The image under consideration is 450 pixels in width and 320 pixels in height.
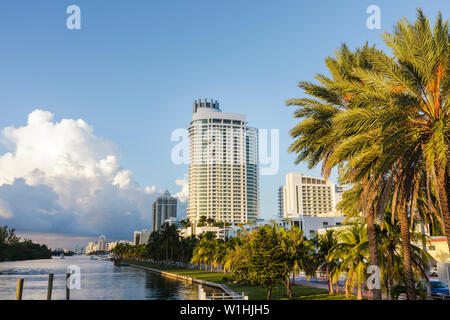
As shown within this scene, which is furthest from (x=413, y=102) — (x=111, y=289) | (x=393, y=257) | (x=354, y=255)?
(x=111, y=289)

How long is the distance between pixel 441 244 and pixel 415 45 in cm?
2953

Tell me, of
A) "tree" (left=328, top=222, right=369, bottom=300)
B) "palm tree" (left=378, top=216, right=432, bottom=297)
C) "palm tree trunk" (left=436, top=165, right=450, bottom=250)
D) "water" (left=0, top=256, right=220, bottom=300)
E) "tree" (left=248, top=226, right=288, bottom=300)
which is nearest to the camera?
"palm tree trunk" (left=436, top=165, right=450, bottom=250)

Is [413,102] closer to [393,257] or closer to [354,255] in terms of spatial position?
[393,257]

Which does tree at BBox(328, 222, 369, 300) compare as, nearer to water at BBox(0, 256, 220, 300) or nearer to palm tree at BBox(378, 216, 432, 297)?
palm tree at BBox(378, 216, 432, 297)

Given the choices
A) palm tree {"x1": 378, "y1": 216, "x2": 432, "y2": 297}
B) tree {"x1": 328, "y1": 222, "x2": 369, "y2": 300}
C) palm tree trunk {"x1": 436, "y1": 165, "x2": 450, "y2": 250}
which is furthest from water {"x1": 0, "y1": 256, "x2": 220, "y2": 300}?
palm tree trunk {"x1": 436, "y1": 165, "x2": 450, "y2": 250}

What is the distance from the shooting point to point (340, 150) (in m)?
15.7

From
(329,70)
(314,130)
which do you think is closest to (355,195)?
(314,130)

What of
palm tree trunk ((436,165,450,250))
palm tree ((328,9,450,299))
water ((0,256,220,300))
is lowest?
water ((0,256,220,300))

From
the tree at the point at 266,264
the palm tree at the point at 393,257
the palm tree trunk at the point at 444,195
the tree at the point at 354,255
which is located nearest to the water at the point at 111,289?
the tree at the point at 266,264

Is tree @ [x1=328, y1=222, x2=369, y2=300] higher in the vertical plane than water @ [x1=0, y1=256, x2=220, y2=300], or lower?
higher

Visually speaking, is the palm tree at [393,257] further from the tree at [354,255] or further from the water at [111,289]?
the water at [111,289]

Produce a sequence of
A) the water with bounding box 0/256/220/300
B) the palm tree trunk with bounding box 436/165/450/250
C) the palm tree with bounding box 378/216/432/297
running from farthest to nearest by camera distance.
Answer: the water with bounding box 0/256/220/300
the palm tree with bounding box 378/216/432/297
the palm tree trunk with bounding box 436/165/450/250
